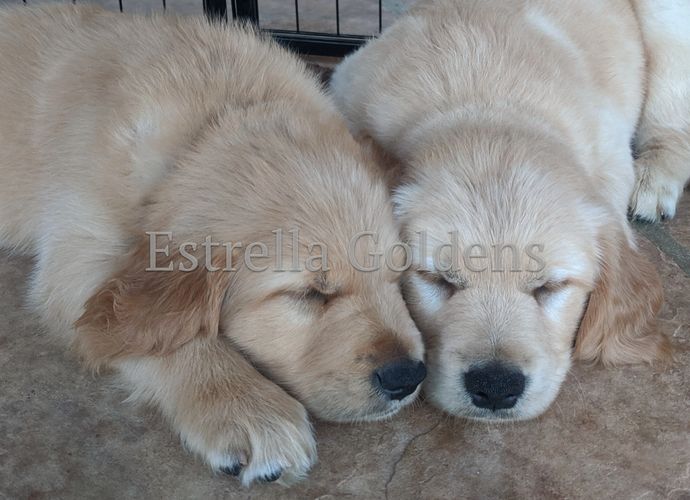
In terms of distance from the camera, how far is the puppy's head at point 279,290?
2.28 meters

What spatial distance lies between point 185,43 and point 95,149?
0.51m

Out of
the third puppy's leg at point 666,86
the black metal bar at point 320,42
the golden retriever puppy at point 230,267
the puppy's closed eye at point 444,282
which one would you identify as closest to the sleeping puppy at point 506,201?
the puppy's closed eye at point 444,282

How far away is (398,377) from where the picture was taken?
2223mm

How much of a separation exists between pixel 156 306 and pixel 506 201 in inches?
41.9

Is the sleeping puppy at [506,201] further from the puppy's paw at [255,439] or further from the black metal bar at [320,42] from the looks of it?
the black metal bar at [320,42]

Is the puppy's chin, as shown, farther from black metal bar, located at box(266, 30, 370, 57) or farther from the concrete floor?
black metal bar, located at box(266, 30, 370, 57)

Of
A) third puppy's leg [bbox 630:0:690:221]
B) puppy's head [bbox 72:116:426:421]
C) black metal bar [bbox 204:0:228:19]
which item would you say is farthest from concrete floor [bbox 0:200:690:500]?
black metal bar [bbox 204:0:228:19]

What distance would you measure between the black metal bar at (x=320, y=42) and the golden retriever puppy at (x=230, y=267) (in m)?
2.41

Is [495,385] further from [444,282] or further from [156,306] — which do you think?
[156,306]

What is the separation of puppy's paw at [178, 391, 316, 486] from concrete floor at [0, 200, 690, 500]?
40mm

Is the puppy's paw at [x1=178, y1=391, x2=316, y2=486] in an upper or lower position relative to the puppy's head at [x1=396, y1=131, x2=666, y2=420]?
lower

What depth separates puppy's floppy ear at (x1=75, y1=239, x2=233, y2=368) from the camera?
7.64ft

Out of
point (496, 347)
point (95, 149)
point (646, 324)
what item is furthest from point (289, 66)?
point (646, 324)

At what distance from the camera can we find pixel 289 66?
304 cm
